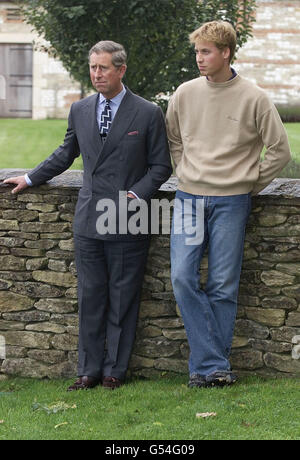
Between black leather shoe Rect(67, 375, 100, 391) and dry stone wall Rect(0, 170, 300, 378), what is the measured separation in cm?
36

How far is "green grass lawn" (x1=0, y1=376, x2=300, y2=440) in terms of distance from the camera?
3875mm

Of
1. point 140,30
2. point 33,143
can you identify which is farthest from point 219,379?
point 33,143

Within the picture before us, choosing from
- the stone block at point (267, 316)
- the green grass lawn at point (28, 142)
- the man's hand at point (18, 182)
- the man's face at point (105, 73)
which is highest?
the man's face at point (105, 73)

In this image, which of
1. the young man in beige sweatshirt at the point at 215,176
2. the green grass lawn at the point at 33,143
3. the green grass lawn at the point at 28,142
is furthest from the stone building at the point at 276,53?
the young man in beige sweatshirt at the point at 215,176

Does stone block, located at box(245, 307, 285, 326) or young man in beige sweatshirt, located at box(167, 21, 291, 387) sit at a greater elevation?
young man in beige sweatshirt, located at box(167, 21, 291, 387)

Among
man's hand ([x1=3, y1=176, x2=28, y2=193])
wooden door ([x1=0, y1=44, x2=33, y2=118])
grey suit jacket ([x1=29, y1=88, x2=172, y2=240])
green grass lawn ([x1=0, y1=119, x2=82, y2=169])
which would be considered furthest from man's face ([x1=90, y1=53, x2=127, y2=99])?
wooden door ([x1=0, y1=44, x2=33, y2=118])

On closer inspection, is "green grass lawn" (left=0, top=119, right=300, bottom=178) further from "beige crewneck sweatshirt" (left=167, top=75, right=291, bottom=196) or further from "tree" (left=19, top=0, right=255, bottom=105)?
"beige crewneck sweatshirt" (left=167, top=75, right=291, bottom=196)

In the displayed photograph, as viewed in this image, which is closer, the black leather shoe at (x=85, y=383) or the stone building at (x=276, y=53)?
the black leather shoe at (x=85, y=383)

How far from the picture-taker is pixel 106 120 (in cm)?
446

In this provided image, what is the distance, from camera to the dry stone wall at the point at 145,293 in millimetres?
4652

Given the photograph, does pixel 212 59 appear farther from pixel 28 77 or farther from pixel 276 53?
pixel 276 53

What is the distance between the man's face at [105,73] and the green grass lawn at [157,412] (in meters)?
1.80

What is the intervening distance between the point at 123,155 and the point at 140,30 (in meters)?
5.12

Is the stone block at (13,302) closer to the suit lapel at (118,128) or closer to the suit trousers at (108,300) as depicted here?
the suit trousers at (108,300)
